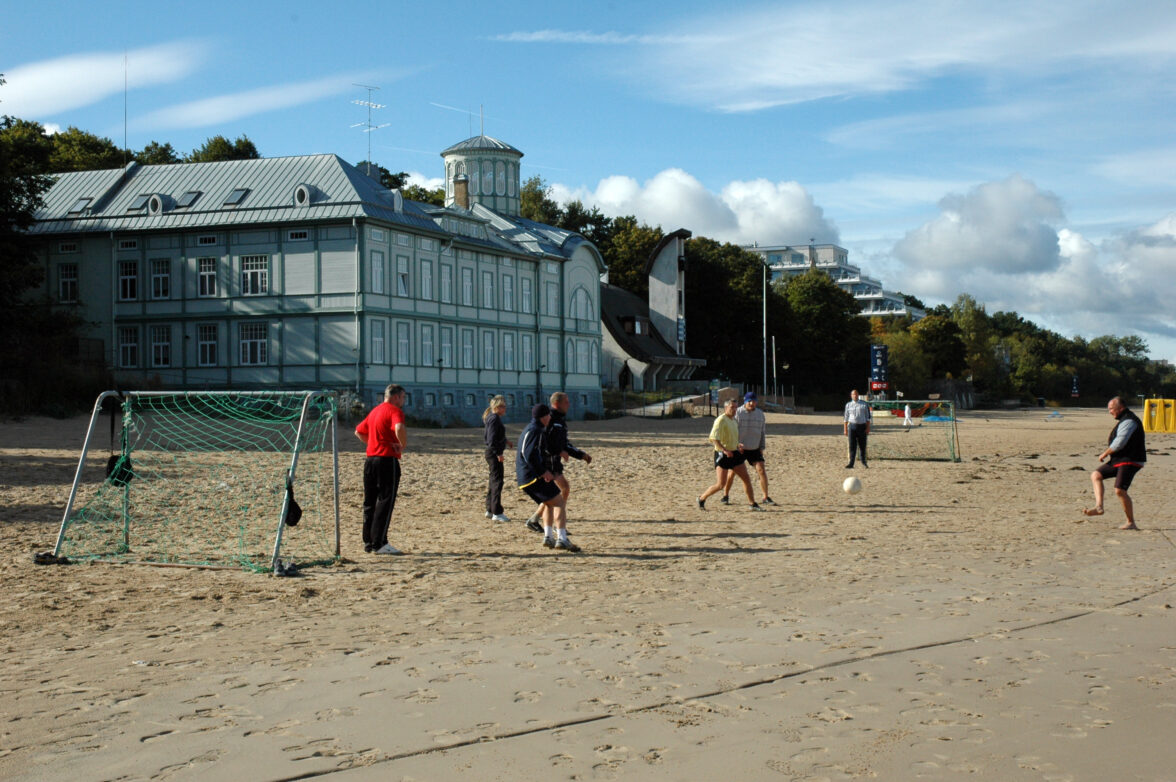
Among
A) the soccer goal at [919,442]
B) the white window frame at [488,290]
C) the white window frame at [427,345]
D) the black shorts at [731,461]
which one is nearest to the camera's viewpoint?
the black shorts at [731,461]

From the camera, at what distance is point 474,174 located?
64.6 m

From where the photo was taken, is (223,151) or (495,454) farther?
(223,151)

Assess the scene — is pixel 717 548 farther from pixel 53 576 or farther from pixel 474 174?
pixel 474 174

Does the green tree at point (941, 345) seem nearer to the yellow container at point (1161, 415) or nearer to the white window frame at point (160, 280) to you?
the yellow container at point (1161, 415)

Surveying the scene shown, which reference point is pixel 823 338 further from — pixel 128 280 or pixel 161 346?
pixel 128 280

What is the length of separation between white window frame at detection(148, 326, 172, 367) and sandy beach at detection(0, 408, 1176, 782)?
31976mm

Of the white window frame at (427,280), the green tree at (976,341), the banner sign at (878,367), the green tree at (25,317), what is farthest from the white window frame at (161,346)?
the green tree at (976,341)

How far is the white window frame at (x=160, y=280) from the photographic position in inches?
1849

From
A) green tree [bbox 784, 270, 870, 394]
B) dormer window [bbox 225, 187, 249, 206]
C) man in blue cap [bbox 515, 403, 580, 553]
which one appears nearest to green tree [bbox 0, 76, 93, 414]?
dormer window [bbox 225, 187, 249, 206]

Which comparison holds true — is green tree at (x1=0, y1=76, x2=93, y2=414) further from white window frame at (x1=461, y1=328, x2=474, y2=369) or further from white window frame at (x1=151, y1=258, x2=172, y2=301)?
white window frame at (x1=461, y1=328, x2=474, y2=369)

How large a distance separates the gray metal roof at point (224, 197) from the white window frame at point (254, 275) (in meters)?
1.49

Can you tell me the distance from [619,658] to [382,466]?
5.73 m

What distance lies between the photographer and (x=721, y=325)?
85125mm

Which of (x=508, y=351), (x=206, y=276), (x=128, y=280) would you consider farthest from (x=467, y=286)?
(x=128, y=280)
